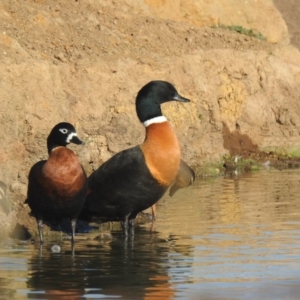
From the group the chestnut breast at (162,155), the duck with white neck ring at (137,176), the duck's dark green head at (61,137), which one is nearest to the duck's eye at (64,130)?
the duck's dark green head at (61,137)

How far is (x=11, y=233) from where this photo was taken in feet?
41.6

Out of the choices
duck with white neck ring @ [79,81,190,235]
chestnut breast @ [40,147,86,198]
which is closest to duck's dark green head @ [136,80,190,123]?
duck with white neck ring @ [79,81,190,235]

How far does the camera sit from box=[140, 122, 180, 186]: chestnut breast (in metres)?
12.8

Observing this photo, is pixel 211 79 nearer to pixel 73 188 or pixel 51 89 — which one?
pixel 51 89

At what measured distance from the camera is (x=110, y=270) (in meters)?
11.0

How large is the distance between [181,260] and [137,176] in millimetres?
1609

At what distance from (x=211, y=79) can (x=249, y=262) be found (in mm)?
11472

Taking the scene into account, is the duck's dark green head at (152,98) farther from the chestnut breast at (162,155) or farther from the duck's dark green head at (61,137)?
the duck's dark green head at (61,137)

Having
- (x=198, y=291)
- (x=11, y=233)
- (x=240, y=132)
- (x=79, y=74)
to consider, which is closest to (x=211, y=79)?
(x=240, y=132)

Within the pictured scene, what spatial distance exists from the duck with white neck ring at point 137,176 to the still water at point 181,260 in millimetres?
329

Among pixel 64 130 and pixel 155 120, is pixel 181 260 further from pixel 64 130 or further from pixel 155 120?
pixel 155 120

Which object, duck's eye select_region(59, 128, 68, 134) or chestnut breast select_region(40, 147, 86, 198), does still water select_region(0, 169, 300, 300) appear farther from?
duck's eye select_region(59, 128, 68, 134)

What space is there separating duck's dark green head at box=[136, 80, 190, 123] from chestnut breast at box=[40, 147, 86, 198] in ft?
5.20

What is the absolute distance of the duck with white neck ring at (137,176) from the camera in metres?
12.8
